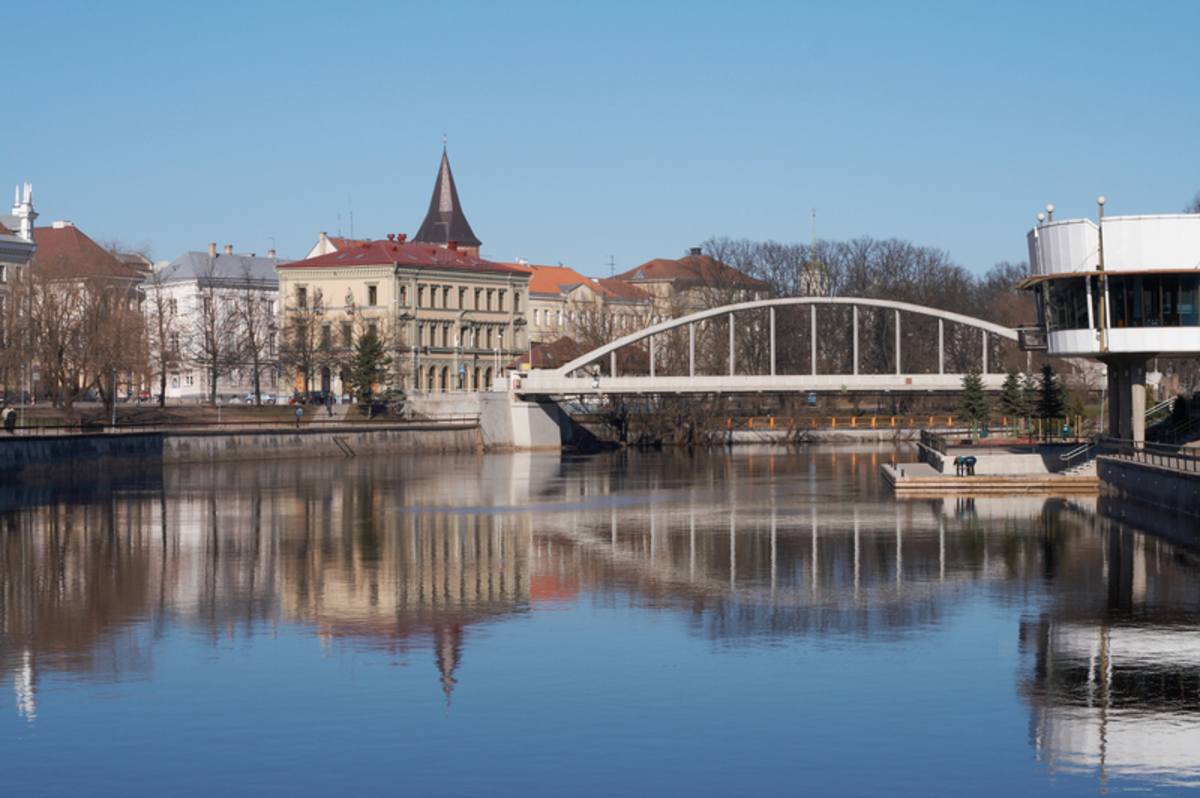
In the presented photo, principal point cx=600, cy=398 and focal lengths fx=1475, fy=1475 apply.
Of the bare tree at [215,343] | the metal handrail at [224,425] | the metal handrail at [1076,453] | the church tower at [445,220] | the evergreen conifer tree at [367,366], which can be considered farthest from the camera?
the church tower at [445,220]

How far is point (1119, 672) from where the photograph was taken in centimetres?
2044

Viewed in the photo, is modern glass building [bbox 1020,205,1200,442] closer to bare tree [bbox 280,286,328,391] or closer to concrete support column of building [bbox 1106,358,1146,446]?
concrete support column of building [bbox 1106,358,1146,446]

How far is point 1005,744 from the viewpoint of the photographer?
16828mm

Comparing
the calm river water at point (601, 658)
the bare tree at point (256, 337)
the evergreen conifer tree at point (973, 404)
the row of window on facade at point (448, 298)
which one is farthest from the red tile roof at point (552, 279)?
the calm river water at point (601, 658)

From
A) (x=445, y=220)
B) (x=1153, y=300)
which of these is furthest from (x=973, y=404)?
(x=445, y=220)

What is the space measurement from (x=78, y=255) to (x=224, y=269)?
60.4m

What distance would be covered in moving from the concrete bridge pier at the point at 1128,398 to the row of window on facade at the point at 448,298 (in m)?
69.9

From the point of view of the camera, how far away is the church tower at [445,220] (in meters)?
150

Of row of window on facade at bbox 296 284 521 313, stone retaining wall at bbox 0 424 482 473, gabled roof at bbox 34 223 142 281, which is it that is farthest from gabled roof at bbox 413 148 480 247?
stone retaining wall at bbox 0 424 482 473

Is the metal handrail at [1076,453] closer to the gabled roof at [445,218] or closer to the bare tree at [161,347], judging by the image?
the bare tree at [161,347]

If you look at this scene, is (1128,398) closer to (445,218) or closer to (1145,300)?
(1145,300)

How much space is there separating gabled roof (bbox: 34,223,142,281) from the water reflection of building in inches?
2439

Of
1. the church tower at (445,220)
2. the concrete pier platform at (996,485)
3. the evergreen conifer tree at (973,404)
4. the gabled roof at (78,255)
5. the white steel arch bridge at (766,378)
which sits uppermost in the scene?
the church tower at (445,220)

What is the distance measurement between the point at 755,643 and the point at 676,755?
6.64 m
